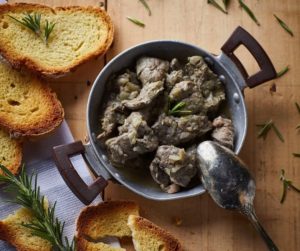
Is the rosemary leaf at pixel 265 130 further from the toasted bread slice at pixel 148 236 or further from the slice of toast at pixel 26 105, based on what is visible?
the slice of toast at pixel 26 105

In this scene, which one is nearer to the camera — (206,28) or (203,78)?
(203,78)

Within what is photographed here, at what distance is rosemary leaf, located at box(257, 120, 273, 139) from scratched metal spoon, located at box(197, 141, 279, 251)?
0.19 meters

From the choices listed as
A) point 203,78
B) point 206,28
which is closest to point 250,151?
point 203,78

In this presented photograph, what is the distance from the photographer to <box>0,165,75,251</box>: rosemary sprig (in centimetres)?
185

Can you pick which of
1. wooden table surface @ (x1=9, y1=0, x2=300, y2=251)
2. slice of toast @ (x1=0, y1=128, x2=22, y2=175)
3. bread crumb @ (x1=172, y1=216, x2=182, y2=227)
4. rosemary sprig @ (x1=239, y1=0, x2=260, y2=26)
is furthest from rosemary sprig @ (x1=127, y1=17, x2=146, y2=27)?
bread crumb @ (x1=172, y1=216, x2=182, y2=227)

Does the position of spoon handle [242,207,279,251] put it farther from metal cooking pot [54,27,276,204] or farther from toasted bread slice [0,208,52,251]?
toasted bread slice [0,208,52,251]

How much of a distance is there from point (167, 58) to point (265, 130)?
16.1 inches

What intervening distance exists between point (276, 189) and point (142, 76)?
Answer: 0.59m

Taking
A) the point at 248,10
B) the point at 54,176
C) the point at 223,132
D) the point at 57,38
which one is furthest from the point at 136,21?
the point at 54,176

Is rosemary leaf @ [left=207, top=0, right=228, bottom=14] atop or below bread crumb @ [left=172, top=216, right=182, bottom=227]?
atop

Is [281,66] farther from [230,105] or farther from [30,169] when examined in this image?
[30,169]

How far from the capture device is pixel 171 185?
1855mm

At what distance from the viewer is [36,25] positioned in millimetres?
1929

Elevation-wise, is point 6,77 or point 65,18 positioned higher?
point 65,18
